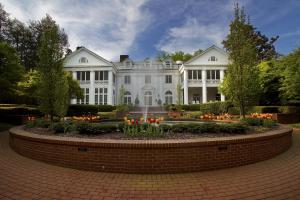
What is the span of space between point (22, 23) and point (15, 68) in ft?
128

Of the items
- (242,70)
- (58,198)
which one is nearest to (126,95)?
(242,70)

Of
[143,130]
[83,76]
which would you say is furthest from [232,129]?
[83,76]

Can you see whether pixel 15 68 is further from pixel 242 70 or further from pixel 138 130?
pixel 242 70

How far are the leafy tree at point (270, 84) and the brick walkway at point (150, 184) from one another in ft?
72.1

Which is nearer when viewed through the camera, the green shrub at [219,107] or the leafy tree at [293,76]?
the leafy tree at [293,76]

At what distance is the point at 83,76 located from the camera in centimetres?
3947

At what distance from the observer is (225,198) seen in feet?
13.5

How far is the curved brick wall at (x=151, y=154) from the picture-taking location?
18.3 ft

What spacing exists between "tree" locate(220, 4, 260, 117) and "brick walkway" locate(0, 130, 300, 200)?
571 cm

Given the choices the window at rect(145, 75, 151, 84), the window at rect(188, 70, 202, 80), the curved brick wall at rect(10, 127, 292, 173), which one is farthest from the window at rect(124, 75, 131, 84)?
the curved brick wall at rect(10, 127, 292, 173)

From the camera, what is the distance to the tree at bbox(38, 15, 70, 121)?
11.6m

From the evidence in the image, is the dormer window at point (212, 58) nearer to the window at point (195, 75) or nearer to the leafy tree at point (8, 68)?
the window at point (195, 75)

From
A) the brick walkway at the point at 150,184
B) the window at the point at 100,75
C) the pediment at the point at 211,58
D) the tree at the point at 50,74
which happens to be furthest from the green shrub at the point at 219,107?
the window at the point at 100,75

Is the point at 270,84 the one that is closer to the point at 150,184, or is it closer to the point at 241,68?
the point at 241,68
